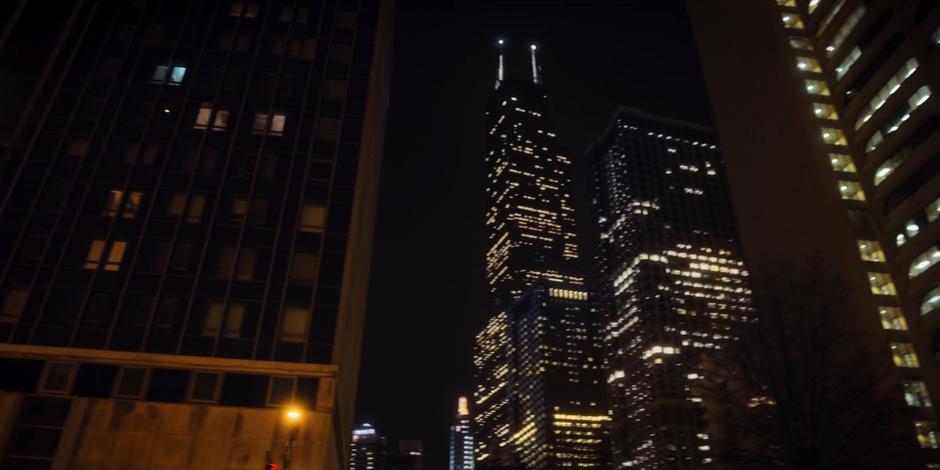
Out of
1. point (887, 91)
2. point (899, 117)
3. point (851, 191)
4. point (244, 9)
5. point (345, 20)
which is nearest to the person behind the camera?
point (244, 9)

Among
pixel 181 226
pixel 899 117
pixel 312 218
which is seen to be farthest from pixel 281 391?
pixel 899 117

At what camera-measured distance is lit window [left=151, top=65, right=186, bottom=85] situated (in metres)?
45.1

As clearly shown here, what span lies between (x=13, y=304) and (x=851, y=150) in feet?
229

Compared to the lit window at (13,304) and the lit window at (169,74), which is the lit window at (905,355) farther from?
the lit window at (13,304)

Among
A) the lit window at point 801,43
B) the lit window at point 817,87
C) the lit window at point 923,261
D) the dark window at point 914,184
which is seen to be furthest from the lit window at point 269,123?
the lit window at point 801,43

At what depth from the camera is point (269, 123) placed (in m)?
43.9

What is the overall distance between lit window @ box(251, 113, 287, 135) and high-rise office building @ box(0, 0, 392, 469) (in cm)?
34

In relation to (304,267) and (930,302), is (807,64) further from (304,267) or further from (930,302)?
(304,267)

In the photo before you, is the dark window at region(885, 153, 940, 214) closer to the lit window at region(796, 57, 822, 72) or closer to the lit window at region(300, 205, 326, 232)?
the lit window at region(796, 57, 822, 72)

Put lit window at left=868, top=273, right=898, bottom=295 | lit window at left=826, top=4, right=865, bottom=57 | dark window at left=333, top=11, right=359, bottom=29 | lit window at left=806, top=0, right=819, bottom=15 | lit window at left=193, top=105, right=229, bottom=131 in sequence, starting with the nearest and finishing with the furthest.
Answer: lit window at left=193, top=105, right=229, bottom=131 → dark window at left=333, top=11, right=359, bottom=29 → lit window at left=868, top=273, right=898, bottom=295 → lit window at left=826, top=4, right=865, bottom=57 → lit window at left=806, top=0, right=819, bottom=15

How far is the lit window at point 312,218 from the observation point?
4019cm

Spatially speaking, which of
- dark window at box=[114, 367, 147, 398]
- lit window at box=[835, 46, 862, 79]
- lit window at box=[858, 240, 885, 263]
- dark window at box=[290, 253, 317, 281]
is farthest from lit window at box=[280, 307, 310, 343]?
lit window at box=[835, 46, 862, 79]

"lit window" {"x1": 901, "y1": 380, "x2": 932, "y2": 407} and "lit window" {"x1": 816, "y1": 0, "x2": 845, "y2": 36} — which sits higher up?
"lit window" {"x1": 816, "y1": 0, "x2": 845, "y2": 36}

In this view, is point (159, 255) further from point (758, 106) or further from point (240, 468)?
point (758, 106)
